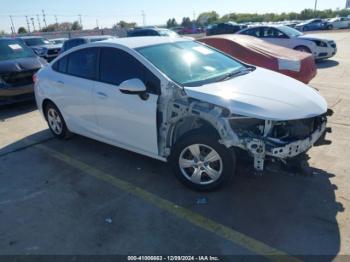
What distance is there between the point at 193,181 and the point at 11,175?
2.62m

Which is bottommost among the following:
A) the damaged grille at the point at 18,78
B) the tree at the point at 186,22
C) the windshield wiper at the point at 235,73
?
the tree at the point at 186,22

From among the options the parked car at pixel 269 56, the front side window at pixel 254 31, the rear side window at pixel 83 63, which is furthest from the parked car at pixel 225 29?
the rear side window at pixel 83 63

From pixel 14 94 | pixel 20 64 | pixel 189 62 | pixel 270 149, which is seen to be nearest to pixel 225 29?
pixel 20 64

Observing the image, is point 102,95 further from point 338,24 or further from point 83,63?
point 338,24

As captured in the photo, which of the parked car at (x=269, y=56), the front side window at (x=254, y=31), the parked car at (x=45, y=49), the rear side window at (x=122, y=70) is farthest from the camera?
the parked car at (x=45, y=49)

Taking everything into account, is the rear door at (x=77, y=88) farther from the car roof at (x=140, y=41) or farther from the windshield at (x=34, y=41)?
the windshield at (x=34, y=41)

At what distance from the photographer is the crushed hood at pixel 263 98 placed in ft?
11.0

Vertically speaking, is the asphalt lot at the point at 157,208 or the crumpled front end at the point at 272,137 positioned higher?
the crumpled front end at the point at 272,137

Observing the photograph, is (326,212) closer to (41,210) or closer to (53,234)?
(53,234)

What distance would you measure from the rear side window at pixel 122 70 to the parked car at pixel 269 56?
4.01 m

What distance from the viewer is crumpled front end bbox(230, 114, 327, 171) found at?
3.32 m

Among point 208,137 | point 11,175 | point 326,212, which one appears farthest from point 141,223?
point 11,175

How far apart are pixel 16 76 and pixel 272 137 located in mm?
6785

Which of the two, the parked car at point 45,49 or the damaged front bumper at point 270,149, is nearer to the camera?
the damaged front bumper at point 270,149
